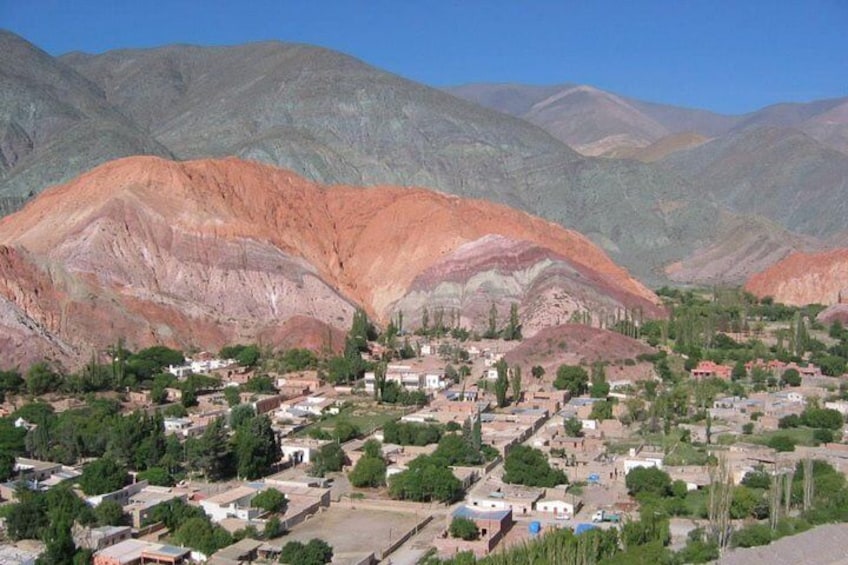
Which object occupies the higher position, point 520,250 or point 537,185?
point 537,185

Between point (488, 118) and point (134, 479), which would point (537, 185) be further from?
point (134, 479)

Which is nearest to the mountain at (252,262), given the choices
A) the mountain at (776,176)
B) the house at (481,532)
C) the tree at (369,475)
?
the tree at (369,475)

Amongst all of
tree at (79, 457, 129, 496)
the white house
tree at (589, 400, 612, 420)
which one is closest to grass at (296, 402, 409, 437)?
tree at (589, 400, 612, 420)

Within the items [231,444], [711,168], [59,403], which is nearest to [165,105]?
[711,168]

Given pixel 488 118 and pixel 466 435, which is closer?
pixel 466 435

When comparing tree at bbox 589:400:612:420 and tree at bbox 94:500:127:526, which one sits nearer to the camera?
tree at bbox 94:500:127:526

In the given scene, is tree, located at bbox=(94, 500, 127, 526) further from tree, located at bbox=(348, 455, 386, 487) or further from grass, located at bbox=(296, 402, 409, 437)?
→ grass, located at bbox=(296, 402, 409, 437)
